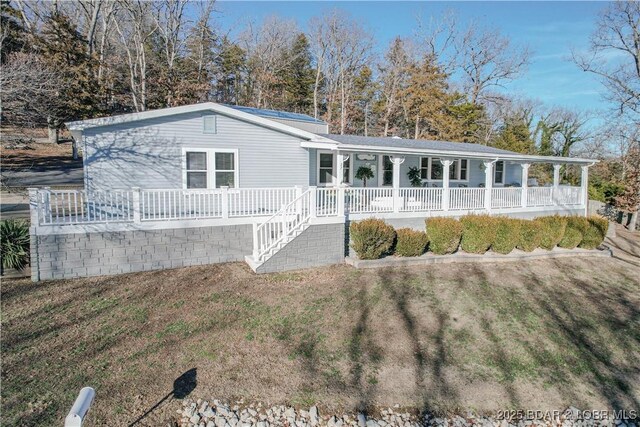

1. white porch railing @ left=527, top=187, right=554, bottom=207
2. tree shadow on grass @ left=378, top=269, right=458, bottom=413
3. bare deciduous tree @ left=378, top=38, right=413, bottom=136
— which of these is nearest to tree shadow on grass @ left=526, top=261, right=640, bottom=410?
tree shadow on grass @ left=378, top=269, right=458, bottom=413

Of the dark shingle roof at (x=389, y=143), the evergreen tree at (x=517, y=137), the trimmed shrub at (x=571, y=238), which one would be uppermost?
the evergreen tree at (x=517, y=137)

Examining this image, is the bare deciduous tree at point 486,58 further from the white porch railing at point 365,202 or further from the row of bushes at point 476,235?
the white porch railing at point 365,202

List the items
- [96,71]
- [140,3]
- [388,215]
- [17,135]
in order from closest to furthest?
[388,215] → [17,135] → [96,71] → [140,3]

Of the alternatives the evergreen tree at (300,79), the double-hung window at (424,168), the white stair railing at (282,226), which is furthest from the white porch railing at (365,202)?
the evergreen tree at (300,79)

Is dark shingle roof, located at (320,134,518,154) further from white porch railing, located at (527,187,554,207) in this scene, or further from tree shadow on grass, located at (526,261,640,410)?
tree shadow on grass, located at (526,261,640,410)

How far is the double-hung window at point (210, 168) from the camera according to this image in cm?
1059

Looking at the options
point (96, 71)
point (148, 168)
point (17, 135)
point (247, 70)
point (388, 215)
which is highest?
point (247, 70)

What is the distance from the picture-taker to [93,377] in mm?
4727

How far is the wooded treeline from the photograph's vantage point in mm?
23859

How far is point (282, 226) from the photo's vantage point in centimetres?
917

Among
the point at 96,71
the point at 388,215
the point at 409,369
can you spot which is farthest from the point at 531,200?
the point at 96,71

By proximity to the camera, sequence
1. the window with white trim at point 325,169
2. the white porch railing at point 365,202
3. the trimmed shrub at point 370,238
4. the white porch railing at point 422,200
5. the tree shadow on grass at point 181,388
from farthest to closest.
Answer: the window with white trim at point 325,169 → the white porch railing at point 422,200 → the white porch railing at point 365,202 → the trimmed shrub at point 370,238 → the tree shadow on grass at point 181,388

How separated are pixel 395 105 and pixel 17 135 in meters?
27.2

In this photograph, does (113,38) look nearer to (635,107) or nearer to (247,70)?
(247,70)
